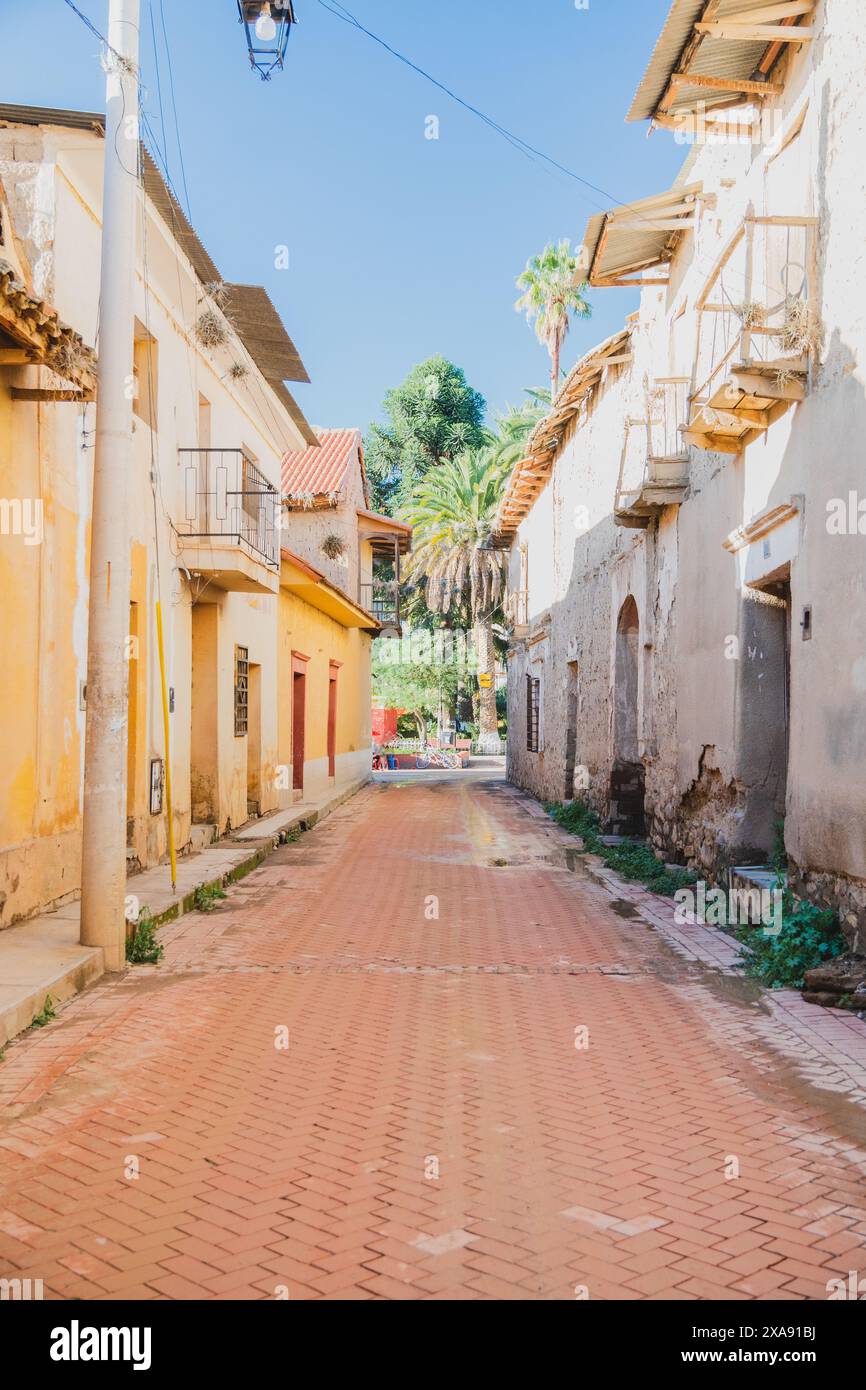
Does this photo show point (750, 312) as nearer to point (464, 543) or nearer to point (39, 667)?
point (39, 667)

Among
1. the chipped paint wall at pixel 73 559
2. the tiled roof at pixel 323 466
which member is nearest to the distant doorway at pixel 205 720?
the chipped paint wall at pixel 73 559

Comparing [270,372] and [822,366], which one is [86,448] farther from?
[270,372]

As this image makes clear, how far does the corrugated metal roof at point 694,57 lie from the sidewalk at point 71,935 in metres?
7.96

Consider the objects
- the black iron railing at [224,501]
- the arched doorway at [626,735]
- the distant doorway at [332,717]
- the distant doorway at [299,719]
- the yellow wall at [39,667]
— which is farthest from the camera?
the distant doorway at [332,717]

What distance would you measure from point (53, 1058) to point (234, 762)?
9.46 m

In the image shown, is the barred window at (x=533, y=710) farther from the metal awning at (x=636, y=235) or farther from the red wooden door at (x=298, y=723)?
the metal awning at (x=636, y=235)

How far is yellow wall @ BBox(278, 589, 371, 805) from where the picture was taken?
19281 millimetres

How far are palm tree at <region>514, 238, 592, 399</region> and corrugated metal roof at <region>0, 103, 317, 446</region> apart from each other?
2232 cm

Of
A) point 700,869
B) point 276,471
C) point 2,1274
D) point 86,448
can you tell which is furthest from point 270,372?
point 2,1274

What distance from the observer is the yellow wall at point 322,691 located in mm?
19281

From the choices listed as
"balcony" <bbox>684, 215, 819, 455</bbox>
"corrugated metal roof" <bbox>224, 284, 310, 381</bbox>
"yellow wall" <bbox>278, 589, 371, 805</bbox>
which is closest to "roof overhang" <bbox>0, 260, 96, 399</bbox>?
"balcony" <bbox>684, 215, 819, 455</bbox>

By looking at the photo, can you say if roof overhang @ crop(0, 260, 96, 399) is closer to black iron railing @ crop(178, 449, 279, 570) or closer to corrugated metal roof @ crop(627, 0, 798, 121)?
black iron railing @ crop(178, 449, 279, 570)

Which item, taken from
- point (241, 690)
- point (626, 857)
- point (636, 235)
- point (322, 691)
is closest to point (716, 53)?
point (636, 235)

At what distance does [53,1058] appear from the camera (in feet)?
18.0
